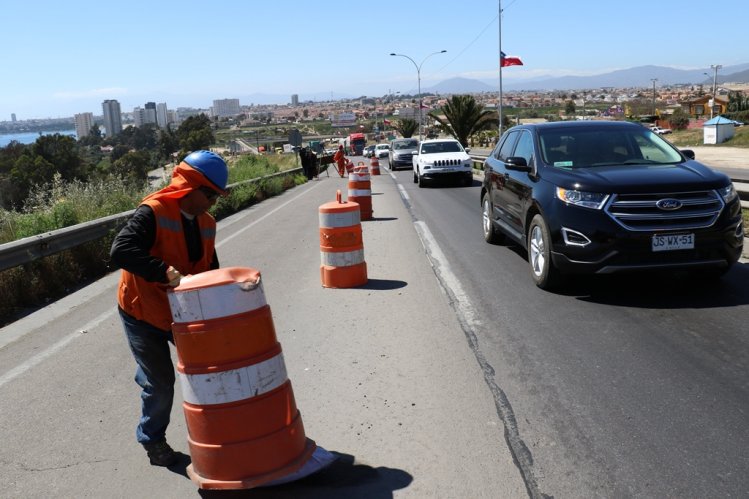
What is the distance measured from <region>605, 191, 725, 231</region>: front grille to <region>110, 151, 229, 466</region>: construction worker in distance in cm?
429

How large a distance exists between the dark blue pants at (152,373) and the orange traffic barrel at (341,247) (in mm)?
4531

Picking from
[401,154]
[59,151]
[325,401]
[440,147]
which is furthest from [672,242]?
[59,151]

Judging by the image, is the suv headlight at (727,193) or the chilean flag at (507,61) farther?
the chilean flag at (507,61)

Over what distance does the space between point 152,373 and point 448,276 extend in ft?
17.4

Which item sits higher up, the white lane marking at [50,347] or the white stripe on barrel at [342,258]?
the white stripe on barrel at [342,258]

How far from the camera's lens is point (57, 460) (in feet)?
13.4

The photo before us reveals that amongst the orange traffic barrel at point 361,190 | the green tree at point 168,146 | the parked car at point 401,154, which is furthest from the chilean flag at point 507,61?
the green tree at point 168,146

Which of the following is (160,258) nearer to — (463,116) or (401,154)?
(401,154)

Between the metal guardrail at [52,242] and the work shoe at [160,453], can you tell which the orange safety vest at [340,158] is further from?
the work shoe at [160,453]

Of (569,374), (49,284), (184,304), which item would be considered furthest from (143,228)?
(49,284)

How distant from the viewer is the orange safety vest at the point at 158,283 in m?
3.69

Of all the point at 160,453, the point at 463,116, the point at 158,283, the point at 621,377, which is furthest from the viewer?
the point at 463,116

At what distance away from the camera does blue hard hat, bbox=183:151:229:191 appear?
3.68 meters

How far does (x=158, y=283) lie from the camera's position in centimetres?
369
